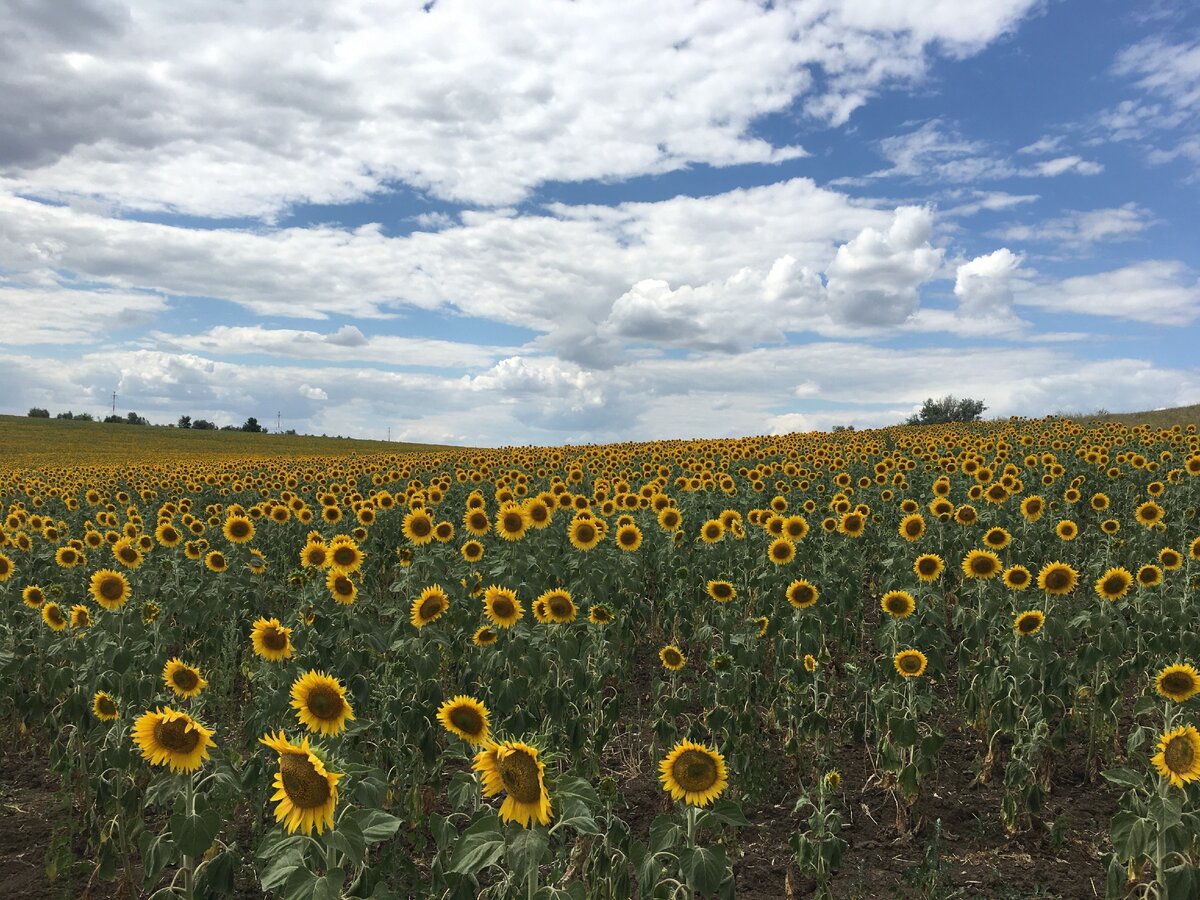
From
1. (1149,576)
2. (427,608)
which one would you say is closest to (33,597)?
(427,608)

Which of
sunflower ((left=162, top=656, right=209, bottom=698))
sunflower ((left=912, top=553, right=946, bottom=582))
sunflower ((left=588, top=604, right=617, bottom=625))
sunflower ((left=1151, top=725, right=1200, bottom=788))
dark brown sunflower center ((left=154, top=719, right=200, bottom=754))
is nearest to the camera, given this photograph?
dark brown sunflower center ((left=154, top=719, right=200, bottom=754))

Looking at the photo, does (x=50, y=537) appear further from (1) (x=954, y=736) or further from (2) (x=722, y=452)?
(2) (x=722, y=452)

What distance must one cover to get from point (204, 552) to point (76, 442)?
57.6 m

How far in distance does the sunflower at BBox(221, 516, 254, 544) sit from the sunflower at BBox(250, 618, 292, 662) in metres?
4.56

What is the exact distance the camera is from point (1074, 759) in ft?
21.7

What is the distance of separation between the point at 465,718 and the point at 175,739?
1305 mm

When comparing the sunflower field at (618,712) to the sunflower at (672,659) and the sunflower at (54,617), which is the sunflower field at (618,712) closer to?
the sunflower at (672,659)

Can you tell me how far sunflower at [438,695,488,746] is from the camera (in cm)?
391

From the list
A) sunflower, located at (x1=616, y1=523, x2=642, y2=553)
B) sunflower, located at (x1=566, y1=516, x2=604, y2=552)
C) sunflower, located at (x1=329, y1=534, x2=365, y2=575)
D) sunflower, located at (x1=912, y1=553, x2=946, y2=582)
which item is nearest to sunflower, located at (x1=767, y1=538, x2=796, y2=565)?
sunflower, located at (x1=912, y1=553, x2=946, y2=582)

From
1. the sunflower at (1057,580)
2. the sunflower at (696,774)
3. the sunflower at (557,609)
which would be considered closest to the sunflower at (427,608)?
the sunflower at (557,609)

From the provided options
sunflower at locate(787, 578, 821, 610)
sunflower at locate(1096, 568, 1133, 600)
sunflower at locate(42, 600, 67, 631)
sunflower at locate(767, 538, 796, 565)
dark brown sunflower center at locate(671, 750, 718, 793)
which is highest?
sunflower at locate(767, 538, 796, 565)

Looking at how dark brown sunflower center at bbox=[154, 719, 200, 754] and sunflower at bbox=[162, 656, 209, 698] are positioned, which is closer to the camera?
dark brown sunflower center at bbox=[154, 719, 200, 754]

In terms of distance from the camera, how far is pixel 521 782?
9.15 feet

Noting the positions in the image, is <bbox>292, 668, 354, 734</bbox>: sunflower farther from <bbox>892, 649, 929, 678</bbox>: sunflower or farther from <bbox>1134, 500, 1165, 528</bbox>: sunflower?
<bbox>1134, 500, 1165, 528</bbox>: sunflower
